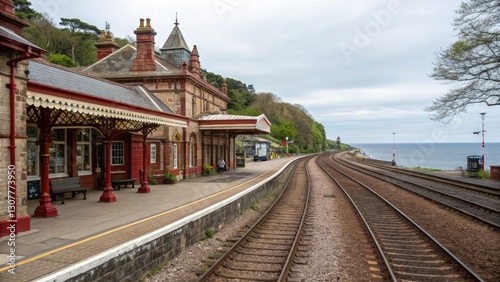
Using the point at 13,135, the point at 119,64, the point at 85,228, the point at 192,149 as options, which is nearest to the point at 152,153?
the point at 192,149

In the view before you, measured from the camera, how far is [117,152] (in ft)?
54.4

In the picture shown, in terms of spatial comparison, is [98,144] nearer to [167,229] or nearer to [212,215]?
[212,215]

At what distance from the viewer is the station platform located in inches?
214

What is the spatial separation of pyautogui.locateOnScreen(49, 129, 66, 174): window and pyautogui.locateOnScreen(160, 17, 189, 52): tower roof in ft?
50.4

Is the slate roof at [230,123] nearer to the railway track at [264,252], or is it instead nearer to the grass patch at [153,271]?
the railway track at [264,252]

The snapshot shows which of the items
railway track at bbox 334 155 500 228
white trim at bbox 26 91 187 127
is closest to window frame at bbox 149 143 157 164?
white trim at bbox 26 91 187 127

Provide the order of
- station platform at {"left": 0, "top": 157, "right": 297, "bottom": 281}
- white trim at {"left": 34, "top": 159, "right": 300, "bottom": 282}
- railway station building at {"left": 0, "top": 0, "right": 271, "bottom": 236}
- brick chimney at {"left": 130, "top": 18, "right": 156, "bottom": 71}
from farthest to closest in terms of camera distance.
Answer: brick chimney at {"left": 130, "top": 18, "right": 156, "bottom": 71}
railway station building at {"left": 0, "top": 0, "right": 271, "bottom": 236}
station platform at {"left": 0, "top": 157, "right": 297, "bottom": 281}
white trim at {"left": 34, "top": 159, "right": 300, "bottom": 282}

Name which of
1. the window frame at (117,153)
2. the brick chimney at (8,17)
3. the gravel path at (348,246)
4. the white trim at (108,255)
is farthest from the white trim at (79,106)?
the window frame at (117,153)

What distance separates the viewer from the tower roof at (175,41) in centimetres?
2689

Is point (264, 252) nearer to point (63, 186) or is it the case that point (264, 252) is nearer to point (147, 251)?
point (147, 251)

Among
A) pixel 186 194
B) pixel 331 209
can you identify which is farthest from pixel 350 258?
pixel 186 194

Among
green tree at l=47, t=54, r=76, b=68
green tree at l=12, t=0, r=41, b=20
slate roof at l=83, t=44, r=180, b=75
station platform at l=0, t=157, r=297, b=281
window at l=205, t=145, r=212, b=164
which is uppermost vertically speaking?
green tree at l=12, t=0, r=41, b=20

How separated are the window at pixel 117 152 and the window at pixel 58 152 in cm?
338

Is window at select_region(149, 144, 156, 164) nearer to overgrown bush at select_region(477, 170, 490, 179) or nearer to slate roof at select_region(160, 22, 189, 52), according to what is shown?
slate roof at select_region(160, 22, 189, 52)
